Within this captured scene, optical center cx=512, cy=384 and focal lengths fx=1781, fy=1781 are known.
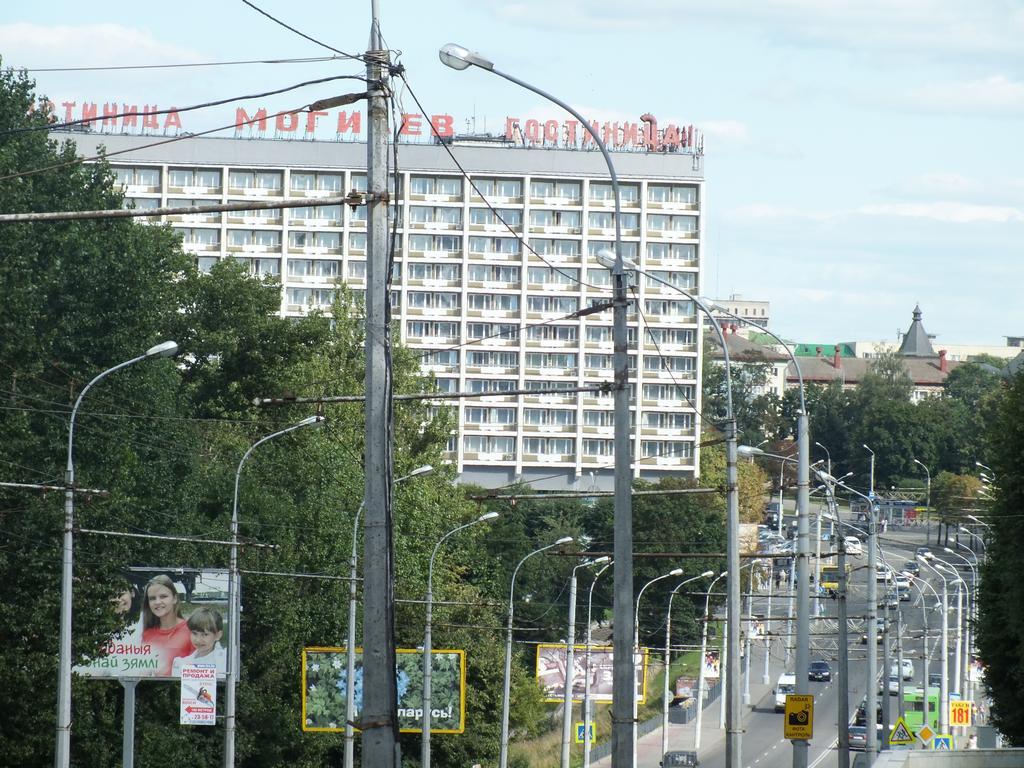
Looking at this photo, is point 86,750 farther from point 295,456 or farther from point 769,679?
point 769,679

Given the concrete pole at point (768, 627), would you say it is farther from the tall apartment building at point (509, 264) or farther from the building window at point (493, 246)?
the building window at point (493, 246)

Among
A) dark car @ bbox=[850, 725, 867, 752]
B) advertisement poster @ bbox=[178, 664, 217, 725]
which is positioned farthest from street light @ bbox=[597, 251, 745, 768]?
dark car @ bbox=[850, 725, 867, 752]

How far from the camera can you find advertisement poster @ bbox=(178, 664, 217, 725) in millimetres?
43156

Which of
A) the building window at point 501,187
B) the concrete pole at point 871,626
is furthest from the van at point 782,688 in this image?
the building window at point 501,187

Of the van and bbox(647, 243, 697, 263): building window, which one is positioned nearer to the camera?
the van

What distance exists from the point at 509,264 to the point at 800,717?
108140 mm

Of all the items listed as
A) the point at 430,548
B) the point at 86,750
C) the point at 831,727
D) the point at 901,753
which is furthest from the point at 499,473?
the point at 901,753

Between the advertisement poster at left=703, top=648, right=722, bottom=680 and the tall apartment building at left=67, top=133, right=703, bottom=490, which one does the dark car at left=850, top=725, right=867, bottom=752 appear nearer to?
the advertisement poster at left=703, top=648, right=722, bottom=680

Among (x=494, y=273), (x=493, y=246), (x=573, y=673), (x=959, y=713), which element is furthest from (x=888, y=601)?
(x=493, y=246)

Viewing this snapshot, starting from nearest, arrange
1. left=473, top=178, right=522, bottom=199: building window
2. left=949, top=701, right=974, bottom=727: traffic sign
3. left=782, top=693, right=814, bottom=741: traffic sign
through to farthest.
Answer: left=782, top=693, right=814, bottom=741: traffic sign, left=949, top=701, right=974, bottom=727: traffic sign, left=473, top=178, right=522, bottom=199: building window

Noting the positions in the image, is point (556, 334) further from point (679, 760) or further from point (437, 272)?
point (679, 760)

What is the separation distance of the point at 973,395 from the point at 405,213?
84.0 meters

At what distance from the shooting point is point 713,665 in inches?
3797

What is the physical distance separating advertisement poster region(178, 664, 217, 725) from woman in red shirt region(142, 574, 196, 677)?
34.5 inches
